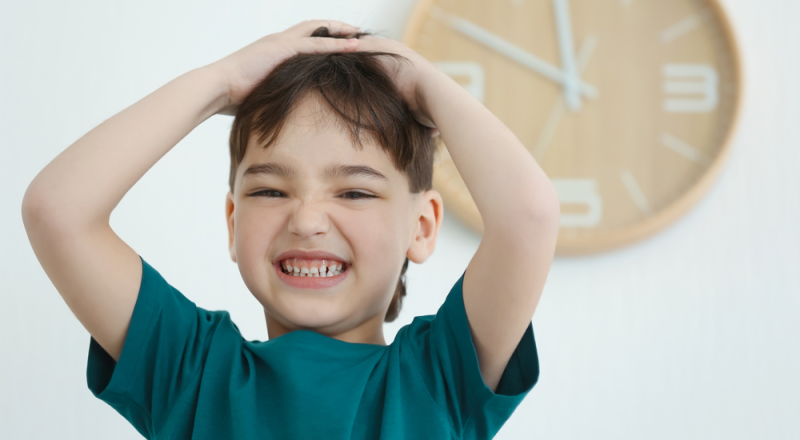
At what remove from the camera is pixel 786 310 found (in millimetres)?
1371

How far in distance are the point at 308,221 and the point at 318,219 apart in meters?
0.01

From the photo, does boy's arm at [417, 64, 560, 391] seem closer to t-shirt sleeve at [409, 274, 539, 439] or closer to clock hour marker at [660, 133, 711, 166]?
t-shirt sleeve at [409, 274, 539, 439]

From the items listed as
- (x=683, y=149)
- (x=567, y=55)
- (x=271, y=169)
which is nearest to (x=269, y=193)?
(x=271, y=169)

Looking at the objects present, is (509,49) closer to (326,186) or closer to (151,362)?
(326,186)

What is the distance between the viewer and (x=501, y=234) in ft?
1.91

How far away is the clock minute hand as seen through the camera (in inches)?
49.6

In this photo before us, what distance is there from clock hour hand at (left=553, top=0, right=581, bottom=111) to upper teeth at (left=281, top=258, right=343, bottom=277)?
29.9 inches

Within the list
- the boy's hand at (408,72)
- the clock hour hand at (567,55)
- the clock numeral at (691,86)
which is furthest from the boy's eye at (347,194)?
the clock numeral at (691,86)

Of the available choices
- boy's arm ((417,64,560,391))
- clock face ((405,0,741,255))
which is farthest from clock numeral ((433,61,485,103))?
boy's arm ((417,64,560,391))

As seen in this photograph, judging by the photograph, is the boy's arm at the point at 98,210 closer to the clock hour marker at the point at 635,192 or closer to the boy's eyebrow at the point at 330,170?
the boy's eyebrow at the point at 330,170

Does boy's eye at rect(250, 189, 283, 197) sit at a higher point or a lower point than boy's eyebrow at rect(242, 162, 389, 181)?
lower

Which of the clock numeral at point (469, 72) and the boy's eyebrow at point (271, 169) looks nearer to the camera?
the boy's eyebrow at point (271, 169)

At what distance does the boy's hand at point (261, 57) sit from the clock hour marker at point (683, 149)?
77 cm

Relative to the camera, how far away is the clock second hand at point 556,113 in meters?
1.28
